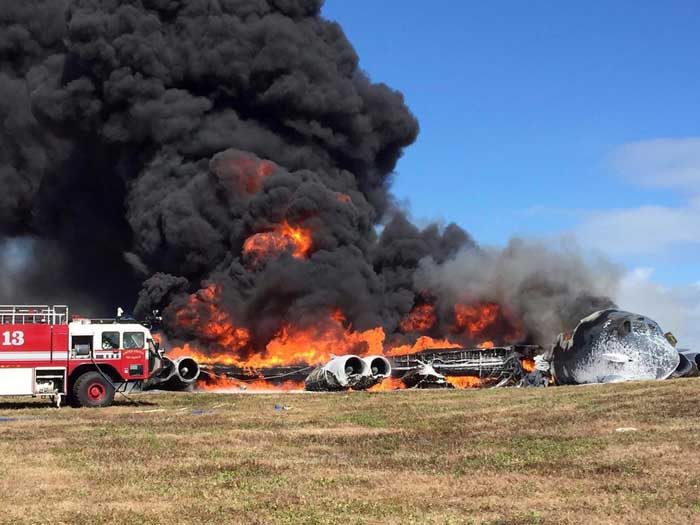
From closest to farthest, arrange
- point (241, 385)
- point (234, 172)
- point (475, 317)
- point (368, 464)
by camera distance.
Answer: point (368, 464) < point (241, 385) < point (475, 317) < point (234, 172)

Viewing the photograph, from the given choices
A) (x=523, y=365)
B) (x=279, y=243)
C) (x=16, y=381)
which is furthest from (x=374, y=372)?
(x=16, y=381)

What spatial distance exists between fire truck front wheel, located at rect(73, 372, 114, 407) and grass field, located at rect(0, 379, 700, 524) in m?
2.21

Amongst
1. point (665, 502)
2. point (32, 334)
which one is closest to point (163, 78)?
point (32, 334)

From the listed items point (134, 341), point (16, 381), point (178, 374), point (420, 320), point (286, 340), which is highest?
point (420, 320)

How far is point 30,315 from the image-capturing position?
34.9 m

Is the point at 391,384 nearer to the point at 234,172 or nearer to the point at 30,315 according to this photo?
the point at 234,172

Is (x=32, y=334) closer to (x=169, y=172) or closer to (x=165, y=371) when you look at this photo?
(x=165, y=371)

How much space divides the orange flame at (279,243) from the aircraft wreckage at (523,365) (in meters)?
9.87

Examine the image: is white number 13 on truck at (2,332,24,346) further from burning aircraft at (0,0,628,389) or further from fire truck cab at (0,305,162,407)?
burning aircraft at (0,0,628,389)

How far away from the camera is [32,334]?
34.2m

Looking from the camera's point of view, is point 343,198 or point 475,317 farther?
point 343,198

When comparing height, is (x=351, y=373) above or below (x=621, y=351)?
below

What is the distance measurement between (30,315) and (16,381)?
2.63 m

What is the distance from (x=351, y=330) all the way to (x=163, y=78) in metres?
24.4
